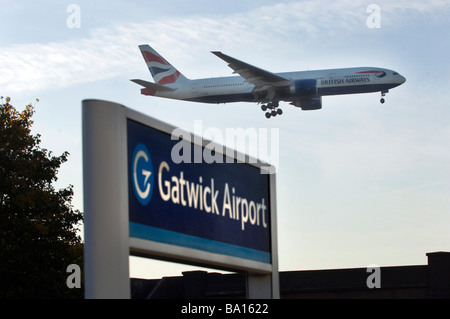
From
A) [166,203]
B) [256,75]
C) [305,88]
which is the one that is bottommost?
[166,203]

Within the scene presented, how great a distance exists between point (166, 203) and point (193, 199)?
0.46 metres

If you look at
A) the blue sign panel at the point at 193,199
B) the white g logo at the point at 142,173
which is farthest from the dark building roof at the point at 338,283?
the white g logo at the point at 142,173

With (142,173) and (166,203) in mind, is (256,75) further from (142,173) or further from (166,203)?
(142,173)

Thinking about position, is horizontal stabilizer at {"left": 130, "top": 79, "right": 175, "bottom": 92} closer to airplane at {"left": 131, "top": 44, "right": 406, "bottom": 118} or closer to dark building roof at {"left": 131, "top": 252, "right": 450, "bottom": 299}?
airplane at {"left": 131, "top": 44, "right": 406, "bottom": 118}

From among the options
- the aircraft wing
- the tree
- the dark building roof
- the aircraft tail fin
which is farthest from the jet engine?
the tree

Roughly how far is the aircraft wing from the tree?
25539 mm

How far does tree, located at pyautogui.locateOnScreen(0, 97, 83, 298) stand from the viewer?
2419 cm

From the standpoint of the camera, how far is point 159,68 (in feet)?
212

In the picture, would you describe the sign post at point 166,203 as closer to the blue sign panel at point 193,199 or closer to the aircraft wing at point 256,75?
the blue sign panel at point 193,199

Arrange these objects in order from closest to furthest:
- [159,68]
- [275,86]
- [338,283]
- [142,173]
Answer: [142,173]
[338,283]
[275,86]
[159,68]

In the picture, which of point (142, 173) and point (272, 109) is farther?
point (272, 109)

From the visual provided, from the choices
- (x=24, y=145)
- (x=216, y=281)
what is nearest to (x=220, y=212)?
(x=24, y=145)

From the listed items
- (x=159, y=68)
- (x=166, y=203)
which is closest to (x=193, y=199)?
(x=166, y=203)
